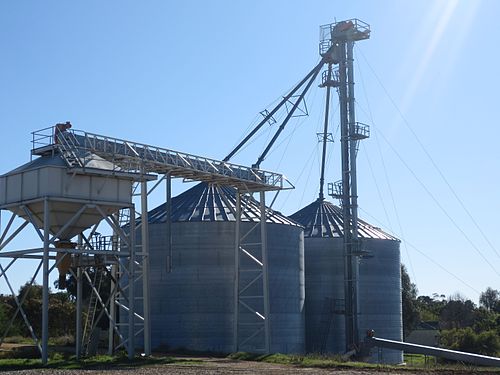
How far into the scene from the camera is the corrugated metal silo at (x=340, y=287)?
51719mm

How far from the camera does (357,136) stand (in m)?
49.8

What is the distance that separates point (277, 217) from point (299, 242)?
6.56 ft

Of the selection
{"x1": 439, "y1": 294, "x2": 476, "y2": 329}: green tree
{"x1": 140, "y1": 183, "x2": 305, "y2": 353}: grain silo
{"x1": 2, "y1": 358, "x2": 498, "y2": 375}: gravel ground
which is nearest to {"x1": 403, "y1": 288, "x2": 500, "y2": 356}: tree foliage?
{"x1": 439, "y1": 294, "x2": 476, "y2": 329}: green tree

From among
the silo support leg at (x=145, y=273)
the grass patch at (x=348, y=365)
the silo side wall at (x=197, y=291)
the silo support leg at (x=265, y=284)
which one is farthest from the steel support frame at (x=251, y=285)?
the silo support leg at (x=145, y=273)

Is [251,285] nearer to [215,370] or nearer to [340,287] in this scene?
[340,287]

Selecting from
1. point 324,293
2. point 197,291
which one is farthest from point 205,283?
point 324,293

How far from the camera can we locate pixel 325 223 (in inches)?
2205

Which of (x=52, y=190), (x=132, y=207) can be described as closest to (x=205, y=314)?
(x=132, y=207)

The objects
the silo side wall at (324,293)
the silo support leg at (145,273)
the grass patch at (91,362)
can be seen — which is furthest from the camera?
the silo side wall at (324,293)

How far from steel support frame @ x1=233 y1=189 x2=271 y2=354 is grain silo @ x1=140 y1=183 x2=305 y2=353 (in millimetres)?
422

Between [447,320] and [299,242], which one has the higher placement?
[299,242]

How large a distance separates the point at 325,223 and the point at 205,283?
13.9m

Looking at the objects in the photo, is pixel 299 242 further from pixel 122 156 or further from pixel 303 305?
pixel 122 156

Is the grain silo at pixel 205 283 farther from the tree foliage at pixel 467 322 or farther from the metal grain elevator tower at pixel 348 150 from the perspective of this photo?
the tree foliage at pixel 467 322
